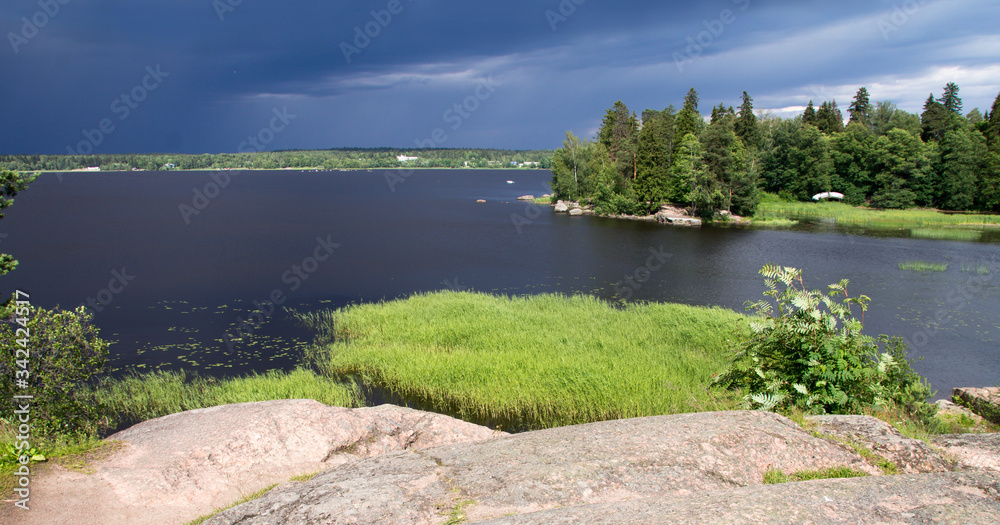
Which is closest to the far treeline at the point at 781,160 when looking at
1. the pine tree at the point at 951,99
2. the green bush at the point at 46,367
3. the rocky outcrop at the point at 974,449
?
the pine tree at the point at 951,99

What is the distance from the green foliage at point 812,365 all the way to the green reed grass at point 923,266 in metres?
35.5

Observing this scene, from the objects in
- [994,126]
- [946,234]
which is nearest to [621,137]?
[946,234]

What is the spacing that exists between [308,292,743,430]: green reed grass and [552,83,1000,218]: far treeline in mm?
48457

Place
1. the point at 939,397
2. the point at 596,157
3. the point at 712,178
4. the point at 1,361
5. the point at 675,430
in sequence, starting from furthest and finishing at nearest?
1. the point at 596,157
2. the point at 712,178
3. the point at 939,397
4. the point at 1,361
5. the point at 675,430

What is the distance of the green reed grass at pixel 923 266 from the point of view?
127 ft

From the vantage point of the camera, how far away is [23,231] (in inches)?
2152

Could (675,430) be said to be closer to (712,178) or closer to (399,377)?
(399,377)

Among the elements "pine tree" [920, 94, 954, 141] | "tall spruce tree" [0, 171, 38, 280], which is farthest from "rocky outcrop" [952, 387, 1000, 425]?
"pine tree" [920, 94, 954, 141]

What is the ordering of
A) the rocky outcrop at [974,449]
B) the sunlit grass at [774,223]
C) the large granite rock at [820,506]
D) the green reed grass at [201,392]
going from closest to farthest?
the large granite rock at [820,506] < the rocky outcrop at [974,449] < the green reed grass at [201,392] < the sunlit grass at [774,223]

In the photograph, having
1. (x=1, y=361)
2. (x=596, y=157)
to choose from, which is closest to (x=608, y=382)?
(x=1, y=361)

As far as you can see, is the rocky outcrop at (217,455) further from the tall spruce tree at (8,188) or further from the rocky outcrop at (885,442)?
the rocky outcrop at (885,442)

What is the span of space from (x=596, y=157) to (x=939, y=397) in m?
71.4

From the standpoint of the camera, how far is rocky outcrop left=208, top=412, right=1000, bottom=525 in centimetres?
559

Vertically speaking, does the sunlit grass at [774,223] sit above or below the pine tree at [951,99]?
below
